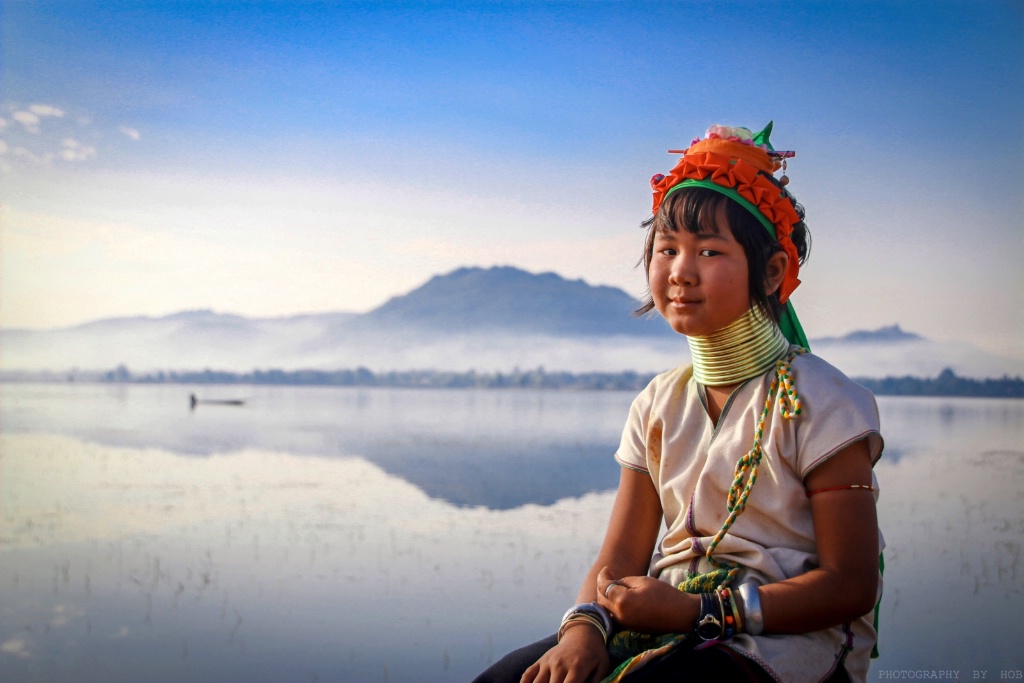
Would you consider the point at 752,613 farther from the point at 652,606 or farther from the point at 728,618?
the point at 652,606

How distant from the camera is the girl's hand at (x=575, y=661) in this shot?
1.44 metres

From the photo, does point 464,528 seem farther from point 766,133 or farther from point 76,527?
point 766,133

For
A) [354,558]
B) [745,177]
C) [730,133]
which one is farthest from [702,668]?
[354,558]

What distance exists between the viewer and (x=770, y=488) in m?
1.50

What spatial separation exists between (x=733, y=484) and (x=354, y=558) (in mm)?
3855

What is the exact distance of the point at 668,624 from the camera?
1.42 meters

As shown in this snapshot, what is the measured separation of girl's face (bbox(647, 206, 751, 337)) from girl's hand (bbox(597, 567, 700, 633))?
0.43 metres

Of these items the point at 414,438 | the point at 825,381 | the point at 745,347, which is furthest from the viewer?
the point at 414,438

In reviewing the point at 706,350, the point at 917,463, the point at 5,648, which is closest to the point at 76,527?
the point at 5,648

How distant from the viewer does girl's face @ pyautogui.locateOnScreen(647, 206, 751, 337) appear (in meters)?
1.58

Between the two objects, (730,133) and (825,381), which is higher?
(730,133)

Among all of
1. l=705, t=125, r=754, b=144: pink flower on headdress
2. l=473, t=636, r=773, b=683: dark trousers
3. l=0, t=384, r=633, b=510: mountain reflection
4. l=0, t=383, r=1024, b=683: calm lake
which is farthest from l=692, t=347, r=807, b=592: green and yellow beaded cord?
l=0, t=384, r=633, b=510: mountain reflection

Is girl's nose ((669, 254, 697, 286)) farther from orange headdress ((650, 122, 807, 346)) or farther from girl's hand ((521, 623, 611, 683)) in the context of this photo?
girl's hand ((521, 623, 611, 683))

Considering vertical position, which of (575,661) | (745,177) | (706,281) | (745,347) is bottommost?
(575,661)
